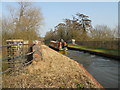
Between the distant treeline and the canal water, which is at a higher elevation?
the distant treeline

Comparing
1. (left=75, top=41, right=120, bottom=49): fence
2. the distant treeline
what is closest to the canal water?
(left=75, top=41, right=120, bottom=49): fence

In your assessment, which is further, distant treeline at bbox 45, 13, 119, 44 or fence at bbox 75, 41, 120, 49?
distant treeline at bbox 45, 13, 119, 44

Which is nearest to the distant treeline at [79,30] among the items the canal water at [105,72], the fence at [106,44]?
the fence at [106,44]

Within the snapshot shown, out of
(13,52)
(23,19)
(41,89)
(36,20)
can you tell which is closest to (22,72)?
(13,52)

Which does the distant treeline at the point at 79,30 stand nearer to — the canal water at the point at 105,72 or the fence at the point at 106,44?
the fence at the point at 106,44

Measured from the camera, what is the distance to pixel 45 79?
416cm

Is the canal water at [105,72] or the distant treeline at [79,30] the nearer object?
the canal water at [105,72]

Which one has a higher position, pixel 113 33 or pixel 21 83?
pixel 113 33

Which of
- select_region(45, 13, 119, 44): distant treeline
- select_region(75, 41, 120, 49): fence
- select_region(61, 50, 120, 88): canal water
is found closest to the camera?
select_region(61, 50, 120, 88): canal water

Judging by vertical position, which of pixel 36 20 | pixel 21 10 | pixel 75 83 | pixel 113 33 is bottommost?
pixel 75 83

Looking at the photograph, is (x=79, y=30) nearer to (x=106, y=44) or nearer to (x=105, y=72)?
(x=106, y=44)

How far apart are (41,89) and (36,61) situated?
3.08 m

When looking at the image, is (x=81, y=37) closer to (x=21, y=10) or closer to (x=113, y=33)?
(x=113, y=33)

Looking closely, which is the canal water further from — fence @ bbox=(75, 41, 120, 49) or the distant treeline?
the distant treeline
